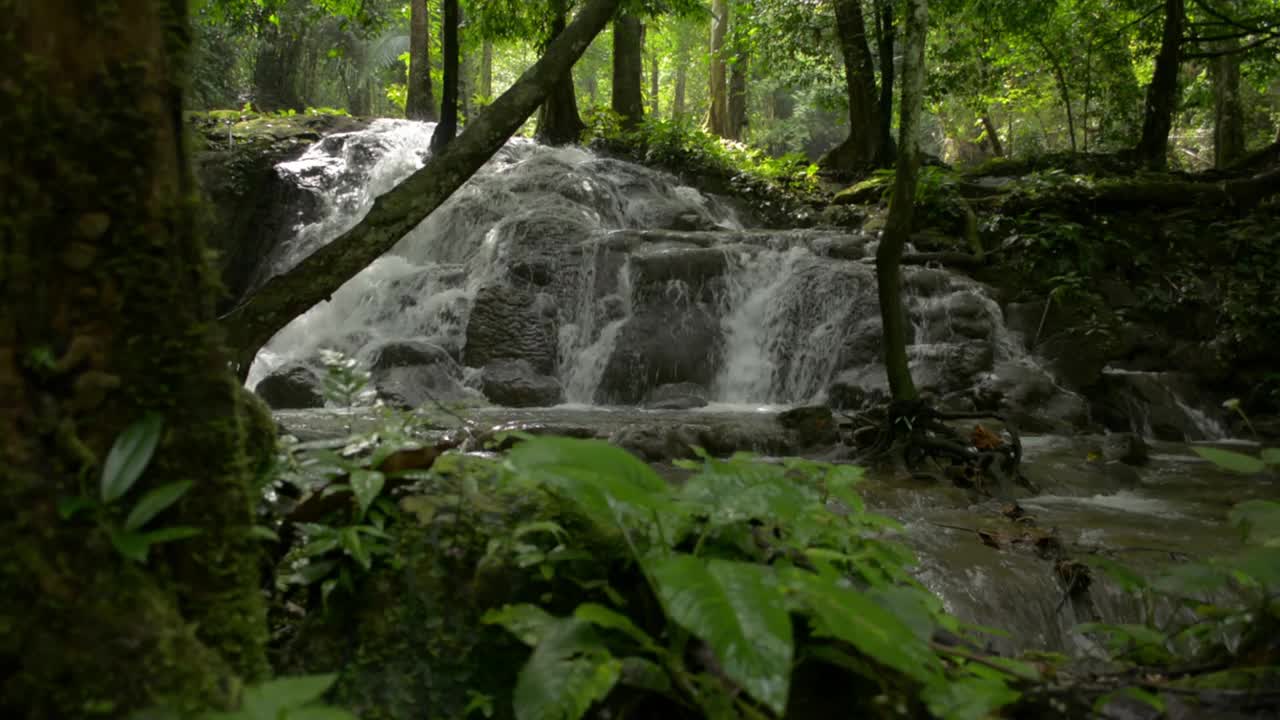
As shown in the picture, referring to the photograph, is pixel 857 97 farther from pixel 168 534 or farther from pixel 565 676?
Result: pixel 168 534

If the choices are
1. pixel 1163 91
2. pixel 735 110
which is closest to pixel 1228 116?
pixel 1163 91

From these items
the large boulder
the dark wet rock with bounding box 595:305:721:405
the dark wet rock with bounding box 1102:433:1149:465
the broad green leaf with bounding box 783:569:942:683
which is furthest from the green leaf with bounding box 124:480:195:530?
the dark wet rock with bounding box 595:305:721:405

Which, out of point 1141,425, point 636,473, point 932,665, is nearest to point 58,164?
point 636,473

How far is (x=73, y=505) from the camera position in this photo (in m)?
1.27

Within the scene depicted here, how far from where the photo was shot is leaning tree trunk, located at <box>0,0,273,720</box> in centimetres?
123

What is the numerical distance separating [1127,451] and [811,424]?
2647 millimetres

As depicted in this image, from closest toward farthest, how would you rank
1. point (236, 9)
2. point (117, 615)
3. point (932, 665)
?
point (117, 615)
point (932, 665)
point (236, 9)

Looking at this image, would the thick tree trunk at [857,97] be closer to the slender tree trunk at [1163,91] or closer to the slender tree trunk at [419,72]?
the slender tree trunk at [1163,91]

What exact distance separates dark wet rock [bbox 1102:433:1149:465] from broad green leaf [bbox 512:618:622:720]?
253 inches

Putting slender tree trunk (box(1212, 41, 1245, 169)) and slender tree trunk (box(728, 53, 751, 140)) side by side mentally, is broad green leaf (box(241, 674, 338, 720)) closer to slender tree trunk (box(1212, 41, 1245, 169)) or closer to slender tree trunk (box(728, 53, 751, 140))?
slender tree trunk (box(1212, 41, 1245, 169))

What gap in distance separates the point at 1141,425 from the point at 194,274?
927 centimetres

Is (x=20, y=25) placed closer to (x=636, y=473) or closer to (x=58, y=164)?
(x=58, y=164)

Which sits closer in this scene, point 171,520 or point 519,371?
point 171,520

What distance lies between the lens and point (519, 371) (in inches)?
372
